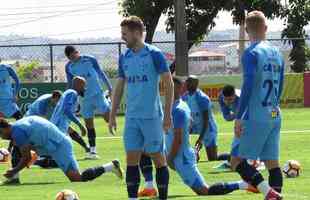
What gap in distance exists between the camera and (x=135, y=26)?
33.9 ft

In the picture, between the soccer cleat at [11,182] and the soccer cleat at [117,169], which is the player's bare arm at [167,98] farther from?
the soccer cleat at [11,182]

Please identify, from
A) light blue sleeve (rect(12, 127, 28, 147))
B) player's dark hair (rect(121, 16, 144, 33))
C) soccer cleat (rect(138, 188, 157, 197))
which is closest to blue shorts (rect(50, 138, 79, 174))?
light blue sleeve (rect(12, 127, 28, 147))

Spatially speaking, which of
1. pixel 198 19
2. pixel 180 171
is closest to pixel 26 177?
pixel 180 171

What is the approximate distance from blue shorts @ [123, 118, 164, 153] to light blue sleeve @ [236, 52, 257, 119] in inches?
47.0

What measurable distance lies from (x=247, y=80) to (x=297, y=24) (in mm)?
33714

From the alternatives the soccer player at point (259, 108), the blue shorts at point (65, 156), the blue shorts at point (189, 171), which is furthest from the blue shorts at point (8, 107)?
the soccer player at point (259, 108)

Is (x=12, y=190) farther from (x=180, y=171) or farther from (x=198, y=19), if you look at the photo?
(x=198, y=19)

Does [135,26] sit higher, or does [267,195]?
A: [135,26]

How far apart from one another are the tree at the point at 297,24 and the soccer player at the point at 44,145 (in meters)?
29.0

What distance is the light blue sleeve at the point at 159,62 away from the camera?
1045cm

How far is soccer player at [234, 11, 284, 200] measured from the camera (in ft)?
→ 31.8

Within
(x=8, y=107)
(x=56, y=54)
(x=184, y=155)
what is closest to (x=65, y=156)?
(x=184, y=155)

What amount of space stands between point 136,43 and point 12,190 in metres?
3.74

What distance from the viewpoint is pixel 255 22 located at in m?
9.84
